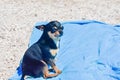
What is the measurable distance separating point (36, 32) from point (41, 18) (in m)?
1.22

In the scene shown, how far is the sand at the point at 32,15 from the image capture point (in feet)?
27.1

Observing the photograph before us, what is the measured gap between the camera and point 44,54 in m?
6.65

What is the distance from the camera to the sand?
8.25 m

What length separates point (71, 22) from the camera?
885 centimetres

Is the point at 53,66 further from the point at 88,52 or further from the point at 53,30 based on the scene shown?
the point at 88,52

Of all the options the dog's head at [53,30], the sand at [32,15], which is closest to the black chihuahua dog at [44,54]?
the dog's head at [53,30]

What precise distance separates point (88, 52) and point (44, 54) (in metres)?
1.29

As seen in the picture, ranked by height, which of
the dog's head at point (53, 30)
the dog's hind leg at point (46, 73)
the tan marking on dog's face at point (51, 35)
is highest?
the dog's head at point (53, 30)

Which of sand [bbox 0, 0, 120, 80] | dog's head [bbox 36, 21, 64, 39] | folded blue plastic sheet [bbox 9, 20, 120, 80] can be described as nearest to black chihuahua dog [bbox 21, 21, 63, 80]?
dog's head [bbox 36, 21, 64, 39]

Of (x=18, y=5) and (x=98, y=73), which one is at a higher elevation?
(x=18, y=5)

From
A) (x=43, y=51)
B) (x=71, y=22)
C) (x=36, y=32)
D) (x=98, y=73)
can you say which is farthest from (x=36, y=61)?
(x=71, y=22)

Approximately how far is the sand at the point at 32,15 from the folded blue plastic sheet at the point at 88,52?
0.49 metres

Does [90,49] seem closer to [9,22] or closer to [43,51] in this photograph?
[43,51]

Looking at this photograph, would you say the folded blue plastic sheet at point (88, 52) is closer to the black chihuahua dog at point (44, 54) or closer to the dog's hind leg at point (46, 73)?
the dog's hind leg at point (46, 73)
